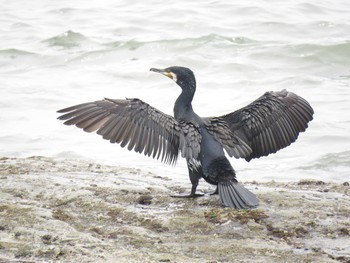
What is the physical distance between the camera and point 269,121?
25.5ft

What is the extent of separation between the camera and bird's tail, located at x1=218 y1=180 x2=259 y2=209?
6768mm

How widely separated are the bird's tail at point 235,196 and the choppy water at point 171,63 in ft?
12.1

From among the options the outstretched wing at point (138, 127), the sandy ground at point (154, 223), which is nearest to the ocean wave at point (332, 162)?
the sandy ground at point (154, 223)

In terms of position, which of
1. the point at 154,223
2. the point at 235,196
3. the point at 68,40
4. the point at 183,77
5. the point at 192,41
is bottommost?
the point at 154,223

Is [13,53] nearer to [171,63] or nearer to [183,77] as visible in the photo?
[171,63]

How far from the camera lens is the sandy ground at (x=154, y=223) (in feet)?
19.0

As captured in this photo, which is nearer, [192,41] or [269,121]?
[269,121]

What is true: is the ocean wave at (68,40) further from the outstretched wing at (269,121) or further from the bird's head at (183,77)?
the outstretched wing at (269,121)

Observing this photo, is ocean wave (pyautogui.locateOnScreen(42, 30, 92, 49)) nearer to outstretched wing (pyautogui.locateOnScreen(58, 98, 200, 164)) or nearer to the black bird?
the black bird

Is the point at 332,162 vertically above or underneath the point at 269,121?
underneath

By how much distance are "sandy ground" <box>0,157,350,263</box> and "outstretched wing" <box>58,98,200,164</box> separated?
0.44 metres

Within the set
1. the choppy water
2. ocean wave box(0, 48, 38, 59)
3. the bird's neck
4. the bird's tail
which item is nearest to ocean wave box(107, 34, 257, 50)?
the choppy water

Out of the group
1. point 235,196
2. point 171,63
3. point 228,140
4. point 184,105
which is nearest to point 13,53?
point 171,63

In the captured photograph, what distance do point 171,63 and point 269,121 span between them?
31.1ft
